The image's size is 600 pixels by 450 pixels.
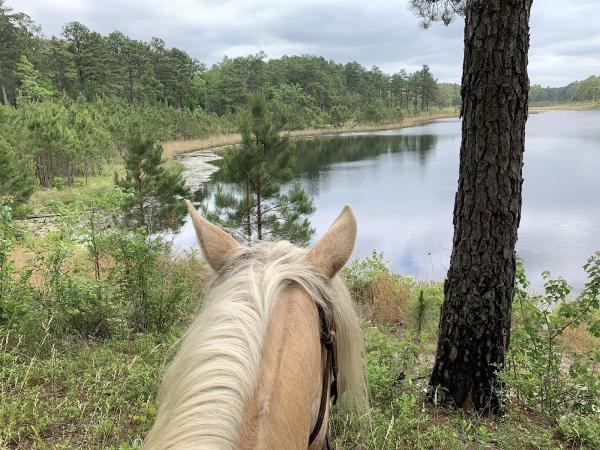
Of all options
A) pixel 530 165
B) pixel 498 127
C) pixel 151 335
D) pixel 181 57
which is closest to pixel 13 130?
pixel 151 335

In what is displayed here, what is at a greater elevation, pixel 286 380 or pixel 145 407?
pixel 286 380

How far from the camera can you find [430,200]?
1808cm

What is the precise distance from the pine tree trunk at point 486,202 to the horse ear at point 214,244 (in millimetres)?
1799

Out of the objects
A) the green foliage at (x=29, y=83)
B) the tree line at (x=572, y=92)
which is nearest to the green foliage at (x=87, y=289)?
the green foliage at (x=29, y=83)

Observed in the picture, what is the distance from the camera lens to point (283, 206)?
35.2 feet

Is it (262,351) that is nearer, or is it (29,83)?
(262,351)

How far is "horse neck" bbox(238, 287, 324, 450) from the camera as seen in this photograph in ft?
2.54

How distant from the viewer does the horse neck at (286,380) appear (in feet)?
2.54

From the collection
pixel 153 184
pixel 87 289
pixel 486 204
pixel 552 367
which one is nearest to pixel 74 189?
pixel 153 184

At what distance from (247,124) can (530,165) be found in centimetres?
1936

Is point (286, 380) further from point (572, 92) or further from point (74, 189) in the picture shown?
point (572, 92)

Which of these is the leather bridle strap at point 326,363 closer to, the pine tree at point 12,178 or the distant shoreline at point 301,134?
the pine tree at point 12,178

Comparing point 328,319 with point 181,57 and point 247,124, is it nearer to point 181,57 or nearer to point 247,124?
point 247,124

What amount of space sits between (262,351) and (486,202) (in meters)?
2.02
